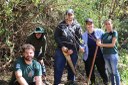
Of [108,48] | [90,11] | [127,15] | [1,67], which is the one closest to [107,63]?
[108,48]

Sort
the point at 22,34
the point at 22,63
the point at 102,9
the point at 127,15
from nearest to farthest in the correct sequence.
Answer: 1. the point at 22,63
2. the point at 22,34
3. the point at 102,9
4. the point at 127,15

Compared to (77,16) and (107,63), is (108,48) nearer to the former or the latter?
(107,63)

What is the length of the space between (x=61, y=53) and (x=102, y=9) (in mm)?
3287

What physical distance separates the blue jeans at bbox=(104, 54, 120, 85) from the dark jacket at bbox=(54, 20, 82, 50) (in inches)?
28.2

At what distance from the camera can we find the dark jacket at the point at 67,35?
6699mm

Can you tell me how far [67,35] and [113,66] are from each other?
116cm

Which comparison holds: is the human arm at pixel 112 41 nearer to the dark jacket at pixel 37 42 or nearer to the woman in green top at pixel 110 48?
the woman in green top at pixel 110 48

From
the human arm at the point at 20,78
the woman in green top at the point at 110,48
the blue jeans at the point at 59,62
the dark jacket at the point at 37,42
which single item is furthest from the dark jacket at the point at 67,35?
the human arm at the point at 20,78

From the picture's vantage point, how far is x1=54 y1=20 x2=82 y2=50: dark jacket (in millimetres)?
6699

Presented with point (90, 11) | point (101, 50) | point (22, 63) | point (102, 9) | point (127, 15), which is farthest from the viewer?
point (127, 15)

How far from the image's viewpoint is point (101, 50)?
7094 millimetres

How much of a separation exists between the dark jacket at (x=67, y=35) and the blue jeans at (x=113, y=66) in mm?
716

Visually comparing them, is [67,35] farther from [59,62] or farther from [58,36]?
[59,62]

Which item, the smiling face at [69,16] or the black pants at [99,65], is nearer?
the smiling face at [69,16]
